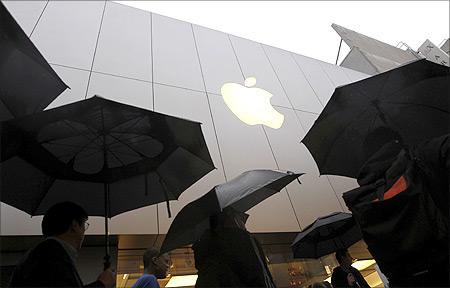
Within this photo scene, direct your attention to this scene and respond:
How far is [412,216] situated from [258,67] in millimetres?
4818

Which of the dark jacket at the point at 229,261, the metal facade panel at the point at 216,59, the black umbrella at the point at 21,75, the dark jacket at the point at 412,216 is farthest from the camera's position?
the metal facade panel at the point at 216,59

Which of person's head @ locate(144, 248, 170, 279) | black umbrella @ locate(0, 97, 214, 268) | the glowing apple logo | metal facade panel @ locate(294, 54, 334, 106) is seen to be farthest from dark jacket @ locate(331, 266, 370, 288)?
metal facade panel @ locate(294, 54, 334, 106)

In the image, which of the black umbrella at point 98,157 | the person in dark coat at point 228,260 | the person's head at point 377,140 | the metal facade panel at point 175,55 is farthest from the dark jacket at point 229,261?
the metal facade panel at point 175,55

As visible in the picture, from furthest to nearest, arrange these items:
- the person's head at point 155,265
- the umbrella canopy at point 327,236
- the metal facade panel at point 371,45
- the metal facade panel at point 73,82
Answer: the metal facade panel at point 371,45
the metal facade panel at point 73,82
the umbrella canopy at point 327,236
the person's head at point 155,265

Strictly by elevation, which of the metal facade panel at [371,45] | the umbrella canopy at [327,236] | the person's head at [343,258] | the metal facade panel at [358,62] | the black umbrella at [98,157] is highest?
the metal facade panel at [371,45]

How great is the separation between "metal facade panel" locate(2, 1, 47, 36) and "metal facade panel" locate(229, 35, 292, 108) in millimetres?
3453

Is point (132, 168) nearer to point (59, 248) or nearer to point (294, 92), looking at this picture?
point (59, 248)

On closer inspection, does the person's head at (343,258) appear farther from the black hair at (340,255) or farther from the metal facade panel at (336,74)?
the metal facade panel at (336,74)

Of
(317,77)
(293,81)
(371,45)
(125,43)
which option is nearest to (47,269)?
(125,43)

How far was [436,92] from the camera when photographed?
2.08 meters

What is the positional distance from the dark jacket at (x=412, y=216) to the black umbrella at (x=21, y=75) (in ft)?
6.91

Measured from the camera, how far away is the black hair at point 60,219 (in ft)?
4.58

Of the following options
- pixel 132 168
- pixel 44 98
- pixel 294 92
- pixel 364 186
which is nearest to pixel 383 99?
pixel 364 186

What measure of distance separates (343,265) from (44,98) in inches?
125
